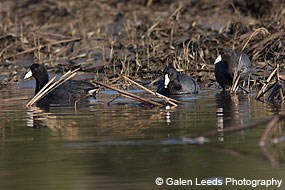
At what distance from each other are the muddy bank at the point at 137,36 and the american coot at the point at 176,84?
3.73 ft

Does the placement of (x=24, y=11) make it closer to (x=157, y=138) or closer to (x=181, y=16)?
(x=181, y=16)

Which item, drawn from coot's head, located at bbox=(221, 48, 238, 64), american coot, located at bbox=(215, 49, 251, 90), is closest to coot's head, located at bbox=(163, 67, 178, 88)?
american coot, located at bbox=(215, 49, 251, 90)

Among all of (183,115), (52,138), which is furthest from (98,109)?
(52,138)

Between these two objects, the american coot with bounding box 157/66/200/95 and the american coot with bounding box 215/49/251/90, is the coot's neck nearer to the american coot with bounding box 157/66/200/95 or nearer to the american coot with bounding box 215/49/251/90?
the american coot with bounding box 157/66/200/95

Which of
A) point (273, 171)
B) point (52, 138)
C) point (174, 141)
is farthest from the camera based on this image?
point (52, 138)

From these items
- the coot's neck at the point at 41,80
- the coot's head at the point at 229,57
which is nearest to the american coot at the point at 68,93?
the coot's neck at the point at 41,80

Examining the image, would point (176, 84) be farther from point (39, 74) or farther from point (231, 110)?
point (231, 110)

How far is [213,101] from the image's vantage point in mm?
12828

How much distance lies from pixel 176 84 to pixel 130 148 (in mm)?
5787

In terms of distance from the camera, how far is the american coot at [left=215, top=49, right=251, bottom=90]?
14.6m

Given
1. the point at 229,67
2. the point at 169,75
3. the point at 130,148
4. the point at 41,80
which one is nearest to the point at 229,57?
the point at 229,67

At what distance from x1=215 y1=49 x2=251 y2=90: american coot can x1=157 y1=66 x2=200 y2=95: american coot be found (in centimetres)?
44

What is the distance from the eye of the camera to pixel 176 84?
14.3 metres

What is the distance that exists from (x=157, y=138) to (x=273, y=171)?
6.32 feet
